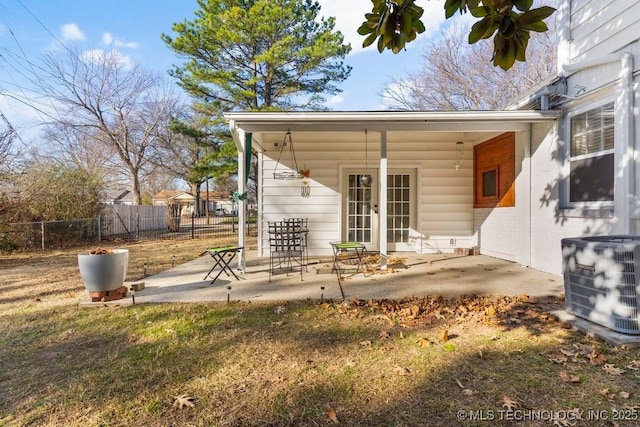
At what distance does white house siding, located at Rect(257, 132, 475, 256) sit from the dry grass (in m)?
3.99

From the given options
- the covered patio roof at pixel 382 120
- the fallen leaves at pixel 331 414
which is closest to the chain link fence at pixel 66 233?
the covered patio roof at pixel 382 120

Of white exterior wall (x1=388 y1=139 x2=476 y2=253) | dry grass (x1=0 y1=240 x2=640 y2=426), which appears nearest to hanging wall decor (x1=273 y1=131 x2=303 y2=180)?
white exterior wall (x1=388 y1=139 x2=476 y2=253)

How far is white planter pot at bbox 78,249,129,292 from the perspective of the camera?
4.15 metres

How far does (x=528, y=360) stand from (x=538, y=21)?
237 cm

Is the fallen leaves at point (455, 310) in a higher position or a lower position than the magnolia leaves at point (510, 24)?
lower

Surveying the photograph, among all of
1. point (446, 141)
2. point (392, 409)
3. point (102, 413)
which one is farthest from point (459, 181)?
point (102, 413)

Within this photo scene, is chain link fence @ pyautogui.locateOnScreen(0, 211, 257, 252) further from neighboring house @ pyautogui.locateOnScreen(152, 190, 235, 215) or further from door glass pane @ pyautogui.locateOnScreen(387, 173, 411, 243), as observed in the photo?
neighboring house @ pyautogui.locateOnScreen(152, 190, 235, 215)

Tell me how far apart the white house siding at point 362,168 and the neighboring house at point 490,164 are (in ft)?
0.08

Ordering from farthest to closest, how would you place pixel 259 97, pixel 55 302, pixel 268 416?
pixel 259 97 → pixel 55 302 → pixel 268 416

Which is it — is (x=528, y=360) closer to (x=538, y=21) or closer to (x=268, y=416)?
(x=268, y=416)

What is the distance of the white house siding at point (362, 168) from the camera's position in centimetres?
795

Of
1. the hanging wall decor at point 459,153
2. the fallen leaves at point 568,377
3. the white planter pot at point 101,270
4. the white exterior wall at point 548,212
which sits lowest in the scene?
the fallen leaves at point 568,377

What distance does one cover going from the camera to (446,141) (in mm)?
8031

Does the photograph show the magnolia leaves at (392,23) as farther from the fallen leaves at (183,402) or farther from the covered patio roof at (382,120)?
the covered patio roof at (382,120)
